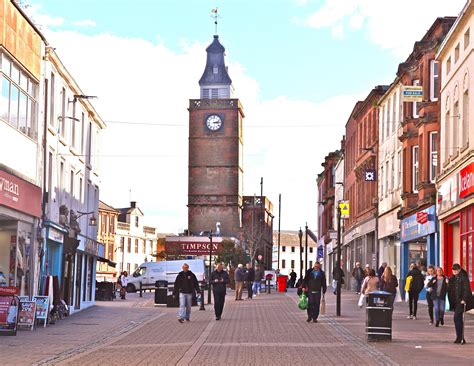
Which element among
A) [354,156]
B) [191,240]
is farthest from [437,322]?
[191,240]

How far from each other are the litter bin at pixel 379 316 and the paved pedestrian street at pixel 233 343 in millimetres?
319

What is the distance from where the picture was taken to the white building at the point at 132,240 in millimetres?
131625

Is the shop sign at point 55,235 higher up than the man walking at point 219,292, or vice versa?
the shop sign at point 55,235

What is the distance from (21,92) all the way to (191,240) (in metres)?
91.7

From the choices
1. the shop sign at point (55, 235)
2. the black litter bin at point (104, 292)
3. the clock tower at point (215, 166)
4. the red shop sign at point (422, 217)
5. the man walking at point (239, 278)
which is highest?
the clock tower at point (215, 166)

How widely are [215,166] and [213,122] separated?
5148 millimetres

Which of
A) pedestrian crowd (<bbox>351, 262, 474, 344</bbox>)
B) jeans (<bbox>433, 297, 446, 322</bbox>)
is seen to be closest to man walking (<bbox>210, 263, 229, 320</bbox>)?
pedestrian crowd (<bbox>351, 262, 474, 344</bbox>)

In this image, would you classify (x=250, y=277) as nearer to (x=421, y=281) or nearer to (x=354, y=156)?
(x=354, y=156)

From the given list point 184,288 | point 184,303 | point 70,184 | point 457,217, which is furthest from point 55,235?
point 457,217

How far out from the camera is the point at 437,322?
28219mm

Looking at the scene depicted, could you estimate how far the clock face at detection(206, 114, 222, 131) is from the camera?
126 metres

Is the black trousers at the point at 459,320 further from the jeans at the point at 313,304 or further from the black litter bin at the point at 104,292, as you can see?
the black litter bin at the point at 104,292

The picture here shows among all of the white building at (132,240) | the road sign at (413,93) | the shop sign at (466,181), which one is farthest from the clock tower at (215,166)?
the shop sign at (466,181)

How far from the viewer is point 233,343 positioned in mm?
22094
